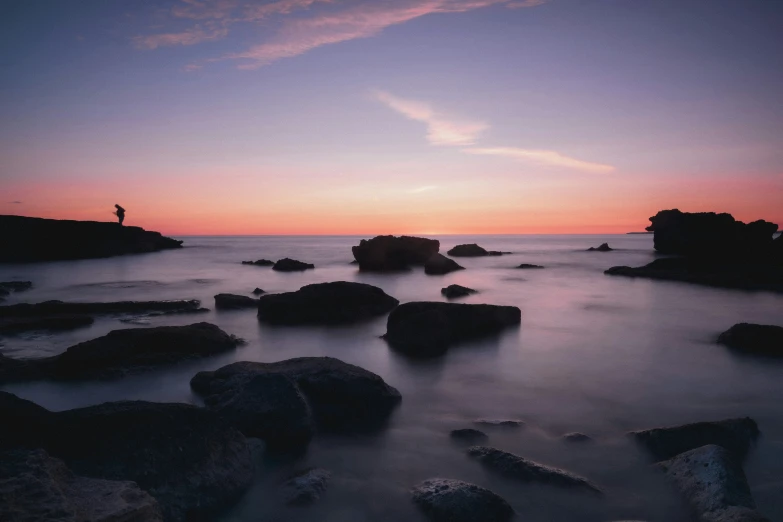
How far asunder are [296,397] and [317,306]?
326 inches

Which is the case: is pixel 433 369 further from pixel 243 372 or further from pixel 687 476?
pixel 687 476

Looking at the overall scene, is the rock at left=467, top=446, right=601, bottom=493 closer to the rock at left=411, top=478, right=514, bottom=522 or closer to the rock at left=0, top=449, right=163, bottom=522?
the rock at left=411, top=478, right=514, bottom=522

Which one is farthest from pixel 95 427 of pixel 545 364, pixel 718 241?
pixel 718 241

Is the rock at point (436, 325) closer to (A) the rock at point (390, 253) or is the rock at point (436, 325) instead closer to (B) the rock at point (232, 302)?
(B) the rock at point (232, 302)

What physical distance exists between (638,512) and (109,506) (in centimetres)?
436

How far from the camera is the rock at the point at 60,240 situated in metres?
45.9

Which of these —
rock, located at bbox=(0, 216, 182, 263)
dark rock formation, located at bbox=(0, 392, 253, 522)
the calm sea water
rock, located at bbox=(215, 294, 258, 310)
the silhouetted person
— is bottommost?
the calm sea water

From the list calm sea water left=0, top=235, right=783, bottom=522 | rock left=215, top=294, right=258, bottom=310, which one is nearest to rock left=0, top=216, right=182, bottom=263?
rock left=215, top=294, right=258, bottom=310

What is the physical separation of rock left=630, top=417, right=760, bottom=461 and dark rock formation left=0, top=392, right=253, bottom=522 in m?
4.66

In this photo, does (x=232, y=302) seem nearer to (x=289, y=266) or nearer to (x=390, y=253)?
(x=289, y=266)

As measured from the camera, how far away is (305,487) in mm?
4406

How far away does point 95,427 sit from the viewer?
3885 millimetres

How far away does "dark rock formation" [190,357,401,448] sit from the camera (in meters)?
5.39

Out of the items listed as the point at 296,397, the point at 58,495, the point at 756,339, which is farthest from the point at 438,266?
the point at 58,495
